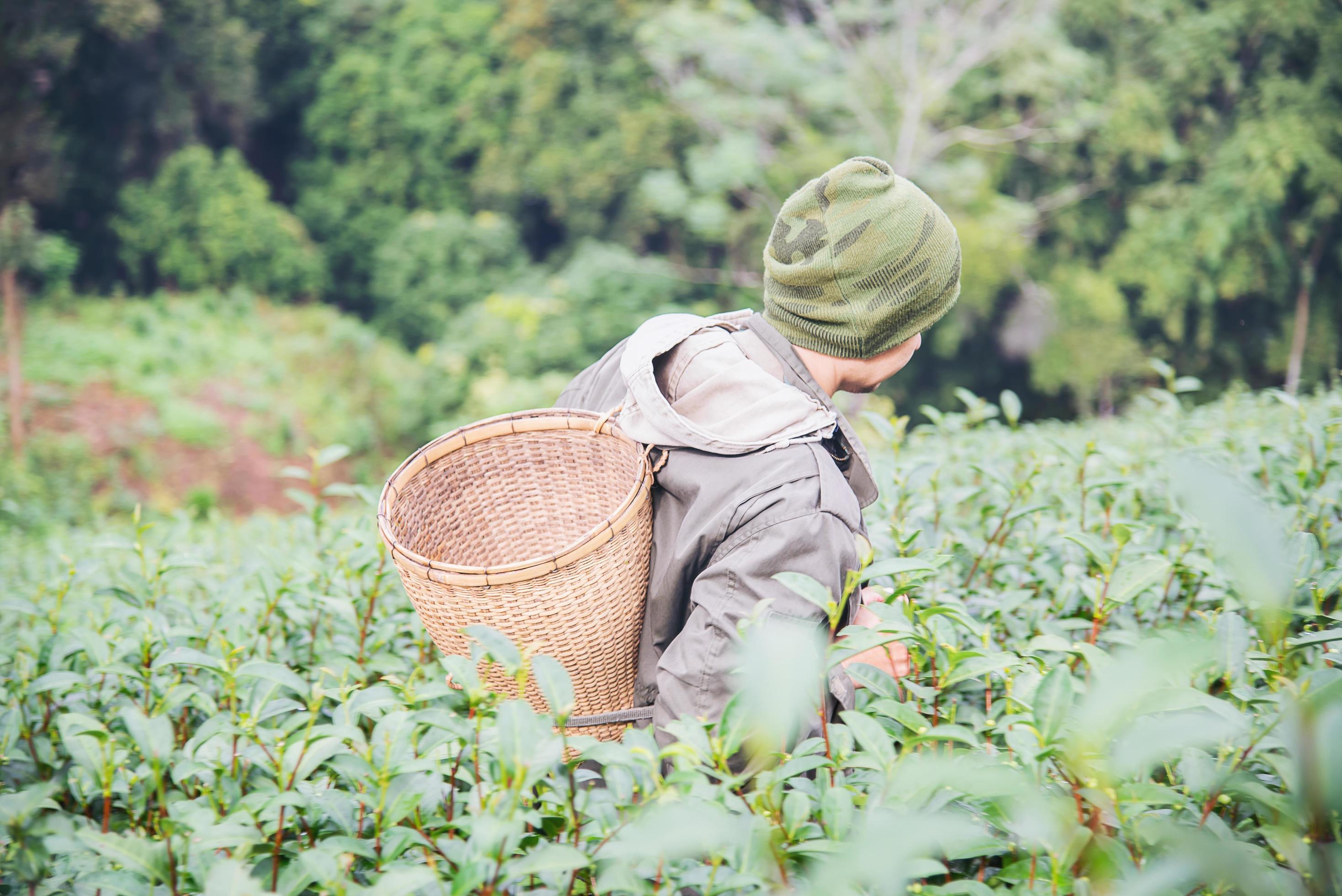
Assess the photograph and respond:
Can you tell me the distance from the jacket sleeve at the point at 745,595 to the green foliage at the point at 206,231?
44.9ft

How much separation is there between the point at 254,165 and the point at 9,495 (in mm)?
8715

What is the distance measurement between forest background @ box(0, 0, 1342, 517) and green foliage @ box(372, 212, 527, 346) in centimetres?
4

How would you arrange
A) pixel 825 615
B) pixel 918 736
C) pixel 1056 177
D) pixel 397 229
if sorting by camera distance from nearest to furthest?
pixel 918 736 → pixel 825 615 → pixel 1056 177 → pixel 397 229

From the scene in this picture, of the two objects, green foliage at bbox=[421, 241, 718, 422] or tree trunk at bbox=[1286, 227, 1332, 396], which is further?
tree trunk at bbox=[1286, 227, 1332, 396]

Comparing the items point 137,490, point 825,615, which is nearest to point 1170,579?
point 825,615

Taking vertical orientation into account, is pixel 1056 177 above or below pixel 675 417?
below

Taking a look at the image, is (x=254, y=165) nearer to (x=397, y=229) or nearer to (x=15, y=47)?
(x=397, y=229)

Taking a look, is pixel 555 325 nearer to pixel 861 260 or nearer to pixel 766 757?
pixel 861 260

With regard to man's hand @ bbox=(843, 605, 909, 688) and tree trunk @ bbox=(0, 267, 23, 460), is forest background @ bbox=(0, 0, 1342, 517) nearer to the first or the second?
tree trunk @ bbox=(0, 267, 23, 460)

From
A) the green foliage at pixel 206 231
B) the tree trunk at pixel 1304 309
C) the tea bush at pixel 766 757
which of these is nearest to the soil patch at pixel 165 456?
the green foliage at pixel 206 231

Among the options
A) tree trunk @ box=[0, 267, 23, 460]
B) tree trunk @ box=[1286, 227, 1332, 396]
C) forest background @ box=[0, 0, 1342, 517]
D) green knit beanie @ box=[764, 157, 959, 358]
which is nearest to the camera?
green knit beanie @ box=[764, 157, 959, 358]

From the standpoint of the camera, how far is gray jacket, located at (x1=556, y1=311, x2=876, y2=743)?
1137mm

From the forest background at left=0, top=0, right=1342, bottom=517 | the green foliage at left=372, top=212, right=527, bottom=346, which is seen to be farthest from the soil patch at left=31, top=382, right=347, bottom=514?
the green foliage at left=372, top=212, right=527, bottom=346

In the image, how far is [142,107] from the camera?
12.8 meters
